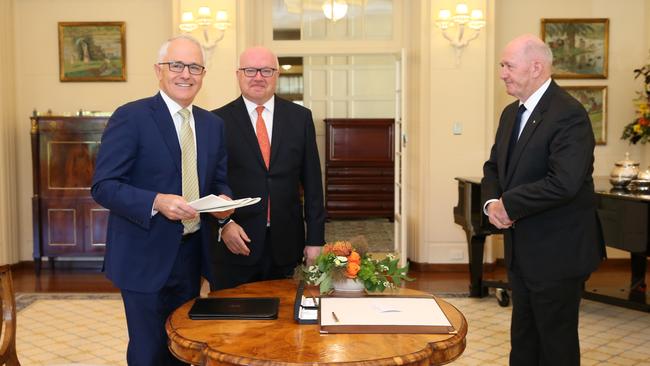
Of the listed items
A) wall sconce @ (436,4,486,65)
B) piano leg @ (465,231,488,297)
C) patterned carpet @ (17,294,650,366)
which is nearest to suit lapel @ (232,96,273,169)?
patterned carpet @ (17,294,650,366)

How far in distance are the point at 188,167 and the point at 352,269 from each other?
73 cm

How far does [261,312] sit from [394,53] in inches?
226

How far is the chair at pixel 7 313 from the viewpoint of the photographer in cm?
256

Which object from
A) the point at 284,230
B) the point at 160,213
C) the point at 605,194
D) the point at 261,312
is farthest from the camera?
the point at 605,194

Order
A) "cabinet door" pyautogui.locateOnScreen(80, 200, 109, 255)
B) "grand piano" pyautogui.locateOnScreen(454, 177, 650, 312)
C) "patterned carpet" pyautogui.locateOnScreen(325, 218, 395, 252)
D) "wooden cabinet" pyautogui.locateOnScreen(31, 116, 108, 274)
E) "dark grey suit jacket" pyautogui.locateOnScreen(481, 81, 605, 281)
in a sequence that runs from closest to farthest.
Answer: "dark grey suit jacket" pyautogui.locateOnScreen(481, 81, 605, 281) < "grand piano" pyautogui.locateOnScreen(454, 177, 650, 312) < "wooden cabinet" pyautogui.locateOnScreen(31, 116, 108, 274) < "cabinet door" pyautogui.locateOnScreen(80, 200, 109, 255) < "patterned carpet" pyautogui.locateOnScreen(325, 218, 395, 252)

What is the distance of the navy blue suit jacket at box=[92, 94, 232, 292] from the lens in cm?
250

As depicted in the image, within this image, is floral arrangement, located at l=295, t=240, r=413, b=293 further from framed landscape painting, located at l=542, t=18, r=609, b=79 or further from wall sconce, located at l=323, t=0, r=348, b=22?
framed landscape painting, located at l=542, t=18, r=609, b=79

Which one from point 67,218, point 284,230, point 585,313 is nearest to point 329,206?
point 67,218

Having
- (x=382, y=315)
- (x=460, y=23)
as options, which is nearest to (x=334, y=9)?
(x=460, y=23)

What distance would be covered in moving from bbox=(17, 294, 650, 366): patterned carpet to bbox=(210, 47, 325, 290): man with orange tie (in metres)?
1.50

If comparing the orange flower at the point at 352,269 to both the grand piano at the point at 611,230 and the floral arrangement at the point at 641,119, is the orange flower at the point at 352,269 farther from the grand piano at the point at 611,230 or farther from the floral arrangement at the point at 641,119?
the floral arrangement at the point at 641,119

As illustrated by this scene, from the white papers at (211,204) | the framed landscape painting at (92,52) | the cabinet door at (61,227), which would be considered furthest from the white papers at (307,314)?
the framed landscape painting at (92,52)

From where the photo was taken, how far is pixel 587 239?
3062 millimetres

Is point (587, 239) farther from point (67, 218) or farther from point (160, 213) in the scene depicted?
point (67, 218)
